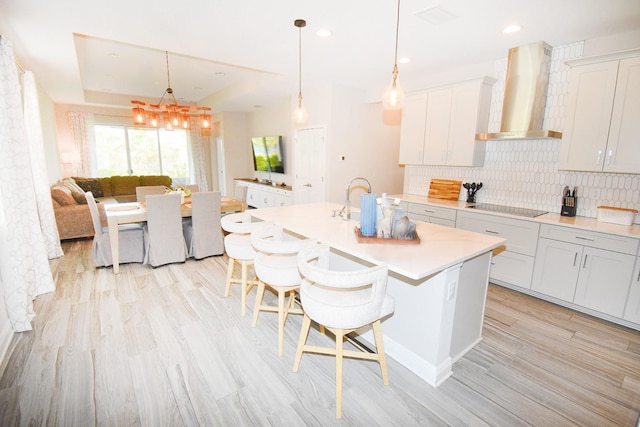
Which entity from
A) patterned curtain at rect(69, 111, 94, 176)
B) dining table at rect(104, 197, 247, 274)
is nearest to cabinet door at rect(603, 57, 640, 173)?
dining table at rect(104, 197, 247, 274)

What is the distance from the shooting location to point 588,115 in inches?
117

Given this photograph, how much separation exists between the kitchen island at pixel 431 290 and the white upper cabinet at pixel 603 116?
5.72 feet

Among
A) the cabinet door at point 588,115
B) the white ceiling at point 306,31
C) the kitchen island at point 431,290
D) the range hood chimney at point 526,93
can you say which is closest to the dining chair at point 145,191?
the white ceiling at point 306,31

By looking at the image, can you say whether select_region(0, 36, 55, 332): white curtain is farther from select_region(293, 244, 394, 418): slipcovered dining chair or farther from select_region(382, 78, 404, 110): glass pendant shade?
select_region(382, 78, 404, 110): glass pendant shade

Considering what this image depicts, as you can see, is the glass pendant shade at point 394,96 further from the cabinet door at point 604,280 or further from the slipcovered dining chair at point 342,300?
the cabinet door at point 604,280

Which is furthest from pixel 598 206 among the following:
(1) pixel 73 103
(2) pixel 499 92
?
(1) pixel 73 103

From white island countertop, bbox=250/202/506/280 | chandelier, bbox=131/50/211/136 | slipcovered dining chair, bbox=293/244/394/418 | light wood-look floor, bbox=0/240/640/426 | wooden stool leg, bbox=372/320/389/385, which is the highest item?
chandelier, bbox=131/50/211/136

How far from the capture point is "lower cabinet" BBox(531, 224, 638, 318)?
267cm

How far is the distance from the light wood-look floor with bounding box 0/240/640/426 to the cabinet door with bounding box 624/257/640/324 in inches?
5.5

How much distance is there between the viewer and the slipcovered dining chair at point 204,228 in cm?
408

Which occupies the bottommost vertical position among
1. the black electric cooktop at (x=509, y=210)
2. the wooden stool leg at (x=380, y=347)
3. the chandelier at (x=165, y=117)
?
the wooden stool leg at (x=380, y=347)

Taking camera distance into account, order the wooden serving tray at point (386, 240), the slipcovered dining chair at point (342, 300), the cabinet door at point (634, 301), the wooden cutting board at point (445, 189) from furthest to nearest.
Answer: the wooden cutting board at point (445, 189) → the cabinet door at point (634, 301) → the wooden serving tray at point (386, 240) → the slipcovered dining chair at point (342, 300)

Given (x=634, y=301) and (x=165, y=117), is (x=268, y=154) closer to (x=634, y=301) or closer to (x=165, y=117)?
(x=165, y=117)

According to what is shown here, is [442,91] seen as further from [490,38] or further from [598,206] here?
[598,206]
